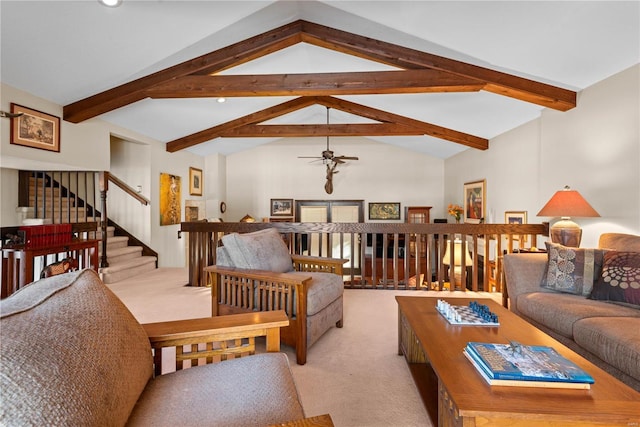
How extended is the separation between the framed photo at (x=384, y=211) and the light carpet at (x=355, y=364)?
4.37m

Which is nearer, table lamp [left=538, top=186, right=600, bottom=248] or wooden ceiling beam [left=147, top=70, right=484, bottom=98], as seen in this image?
table lamp [left=538, top=186, right=600, bottom=248]

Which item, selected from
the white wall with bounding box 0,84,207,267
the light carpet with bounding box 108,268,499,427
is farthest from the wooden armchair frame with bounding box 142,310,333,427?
the white wall with bounding box 0,84,207,267

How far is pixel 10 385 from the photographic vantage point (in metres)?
0.55

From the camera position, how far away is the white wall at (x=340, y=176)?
25.7 feet

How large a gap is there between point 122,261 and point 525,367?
211 inches

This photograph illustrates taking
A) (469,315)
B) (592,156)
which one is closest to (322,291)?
(469,315)

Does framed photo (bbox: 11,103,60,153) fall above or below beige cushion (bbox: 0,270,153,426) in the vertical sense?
above

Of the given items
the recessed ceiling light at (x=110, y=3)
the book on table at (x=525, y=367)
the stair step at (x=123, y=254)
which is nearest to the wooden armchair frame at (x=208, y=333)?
the book on table at (x=525, y=367)

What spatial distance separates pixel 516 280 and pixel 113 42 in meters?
4.25

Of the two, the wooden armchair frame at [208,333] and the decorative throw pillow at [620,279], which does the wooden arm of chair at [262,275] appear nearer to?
the wooden armchair frame at [208,333]

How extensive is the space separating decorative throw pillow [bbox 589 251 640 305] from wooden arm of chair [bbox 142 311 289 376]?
87.5 inches

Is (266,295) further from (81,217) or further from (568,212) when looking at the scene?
(81,217)

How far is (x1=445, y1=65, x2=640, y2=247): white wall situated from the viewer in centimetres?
266

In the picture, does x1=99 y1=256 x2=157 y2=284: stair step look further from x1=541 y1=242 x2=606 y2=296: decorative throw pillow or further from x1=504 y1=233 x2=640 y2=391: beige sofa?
x1=541 y1=242 x2=606 y2=296: decorative throw pillow
